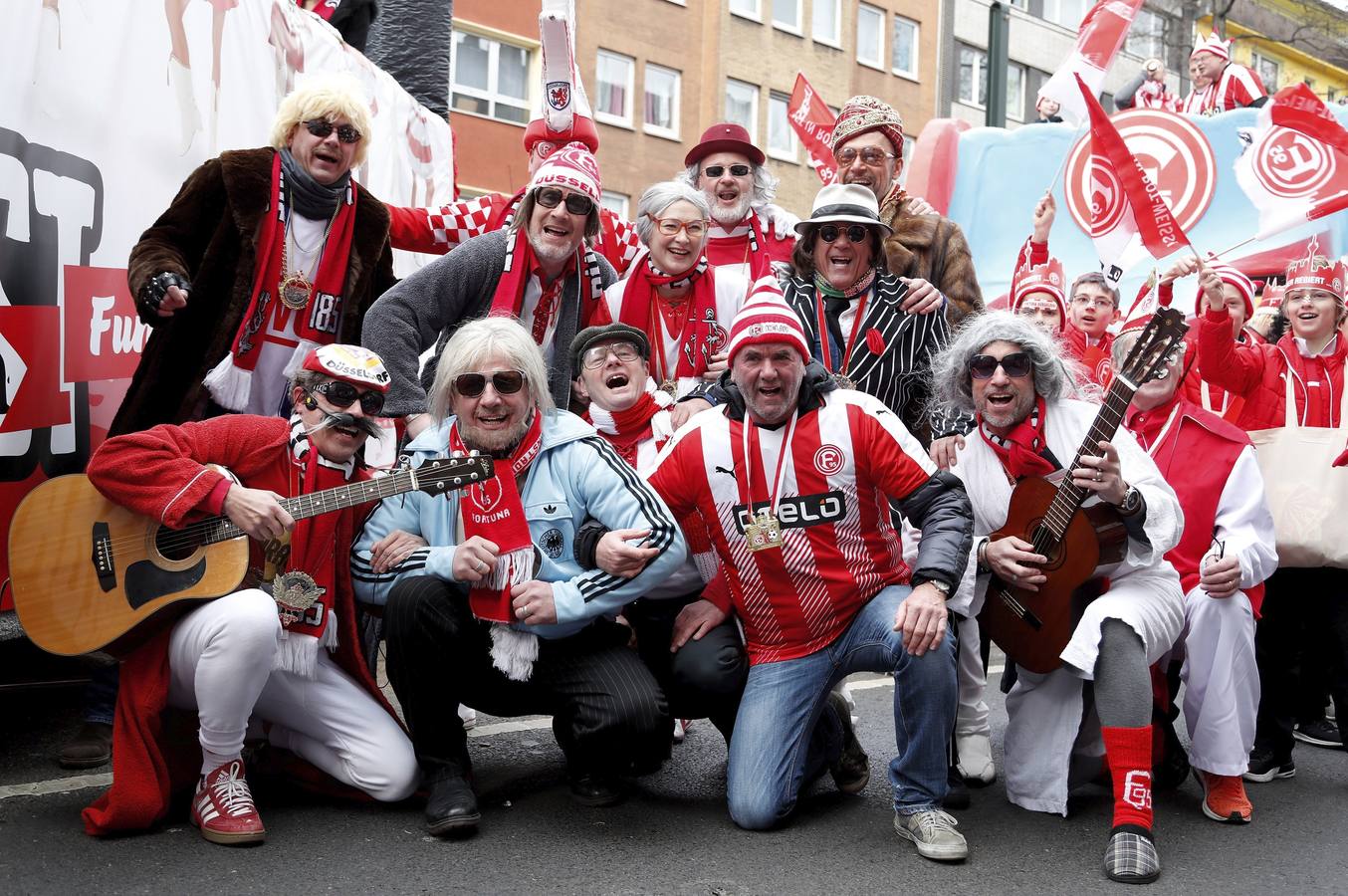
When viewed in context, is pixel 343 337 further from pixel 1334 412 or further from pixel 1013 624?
pixel 1334 412

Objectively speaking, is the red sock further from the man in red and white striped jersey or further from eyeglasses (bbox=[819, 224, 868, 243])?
eyeglasses (bbox=[819, 224, 868, 243])

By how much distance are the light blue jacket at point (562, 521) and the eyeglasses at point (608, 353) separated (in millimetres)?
597

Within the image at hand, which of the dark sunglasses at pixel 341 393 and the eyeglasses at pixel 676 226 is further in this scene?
the eyeglasses at pixel 676 226

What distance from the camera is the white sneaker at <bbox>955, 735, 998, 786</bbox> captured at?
16.0 ft

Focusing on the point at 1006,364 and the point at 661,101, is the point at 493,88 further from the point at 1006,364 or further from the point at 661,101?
the point at 1006,364

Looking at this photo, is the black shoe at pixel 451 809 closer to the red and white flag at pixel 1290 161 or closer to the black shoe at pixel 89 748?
the black shoe at pixel 89 748

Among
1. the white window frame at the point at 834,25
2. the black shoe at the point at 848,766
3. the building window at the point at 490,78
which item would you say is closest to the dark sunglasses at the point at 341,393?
the black shoe at the point at 848,766

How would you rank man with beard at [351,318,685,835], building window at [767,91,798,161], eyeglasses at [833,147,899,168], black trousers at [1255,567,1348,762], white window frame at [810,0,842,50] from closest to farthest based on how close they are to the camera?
man with beard at [351,318,685,835]
black trousers at [1255,567,1348,762]
eyeglasses at [833,147,899,168]
building window at [767,91,798,161]
white window frame at [810,0,842,50]

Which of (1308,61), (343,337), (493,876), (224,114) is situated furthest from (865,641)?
(1308,61)

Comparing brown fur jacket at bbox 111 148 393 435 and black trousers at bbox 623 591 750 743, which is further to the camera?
brown fur jacket at bbox 111 148 393 435

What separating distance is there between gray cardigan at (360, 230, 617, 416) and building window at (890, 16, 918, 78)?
1156 inches

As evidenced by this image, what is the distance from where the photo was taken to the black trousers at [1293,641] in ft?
16.9

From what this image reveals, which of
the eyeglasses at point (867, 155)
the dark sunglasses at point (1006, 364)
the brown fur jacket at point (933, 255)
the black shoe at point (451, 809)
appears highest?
the eyeglasses at point (867, 155)

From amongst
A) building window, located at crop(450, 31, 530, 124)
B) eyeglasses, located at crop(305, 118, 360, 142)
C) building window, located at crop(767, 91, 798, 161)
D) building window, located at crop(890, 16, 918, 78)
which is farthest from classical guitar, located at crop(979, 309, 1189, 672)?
building window, located at crop(890, 16, 918, 78)
